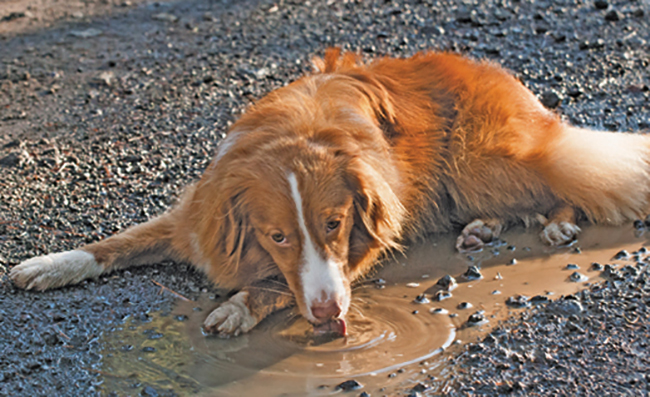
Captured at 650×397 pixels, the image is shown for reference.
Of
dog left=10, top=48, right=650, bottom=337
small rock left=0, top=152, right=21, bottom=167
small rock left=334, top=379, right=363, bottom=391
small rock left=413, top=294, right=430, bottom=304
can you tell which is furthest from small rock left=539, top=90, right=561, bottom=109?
small rock left=0, top=152, right=21, bottom=167

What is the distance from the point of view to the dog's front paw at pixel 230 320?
3.69 m

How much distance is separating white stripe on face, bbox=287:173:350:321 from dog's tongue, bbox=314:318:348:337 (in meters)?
0.06

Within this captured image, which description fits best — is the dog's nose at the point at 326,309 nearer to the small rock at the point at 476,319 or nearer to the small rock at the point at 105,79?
the small rock at the point at 476,319

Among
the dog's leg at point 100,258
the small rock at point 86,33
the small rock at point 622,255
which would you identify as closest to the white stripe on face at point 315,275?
the dog's leg at point 100,258

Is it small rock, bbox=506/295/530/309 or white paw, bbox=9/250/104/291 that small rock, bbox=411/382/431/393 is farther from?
white paw, bbox=9/250/104/291

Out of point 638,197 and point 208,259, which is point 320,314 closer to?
point 208,259

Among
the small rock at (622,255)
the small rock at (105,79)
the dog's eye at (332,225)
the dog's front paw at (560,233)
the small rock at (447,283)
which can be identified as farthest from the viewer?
the small rock at (105,79)

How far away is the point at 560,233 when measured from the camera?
174 inches

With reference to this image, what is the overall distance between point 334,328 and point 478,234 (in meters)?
1.53

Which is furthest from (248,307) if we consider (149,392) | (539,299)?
(539,299)

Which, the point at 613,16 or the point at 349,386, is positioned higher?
the point at 613,16

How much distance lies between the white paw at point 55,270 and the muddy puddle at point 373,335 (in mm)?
639

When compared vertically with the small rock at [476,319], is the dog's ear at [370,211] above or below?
above

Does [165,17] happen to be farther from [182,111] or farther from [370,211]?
[370,211]
